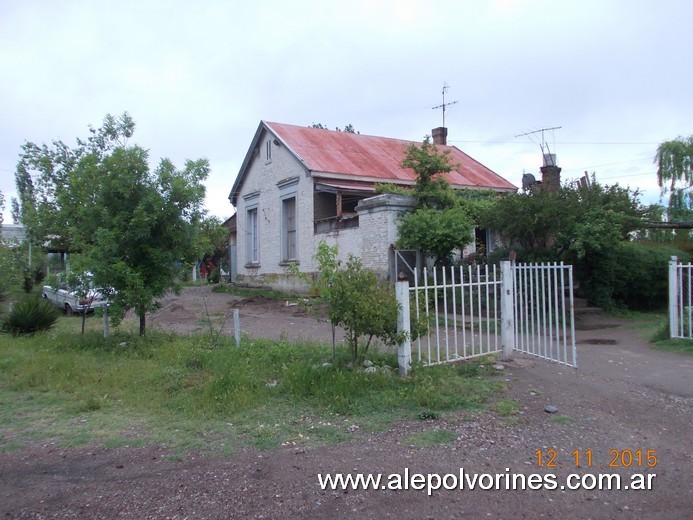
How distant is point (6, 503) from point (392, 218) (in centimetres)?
1258

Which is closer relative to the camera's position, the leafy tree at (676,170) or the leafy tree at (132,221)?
the leafy tree at (132,221)

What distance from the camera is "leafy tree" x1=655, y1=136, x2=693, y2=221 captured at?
30.3 meters

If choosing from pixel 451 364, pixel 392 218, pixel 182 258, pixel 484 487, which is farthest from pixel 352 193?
pixel 484 487

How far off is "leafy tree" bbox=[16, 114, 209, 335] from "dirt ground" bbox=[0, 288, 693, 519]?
467cm

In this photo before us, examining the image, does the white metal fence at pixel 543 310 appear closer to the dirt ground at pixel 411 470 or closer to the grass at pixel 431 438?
the dirt ground at pixel 411 470

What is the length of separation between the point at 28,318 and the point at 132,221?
4198 mm

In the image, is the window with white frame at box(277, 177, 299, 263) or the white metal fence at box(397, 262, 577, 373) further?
the window with white frame at box(277, 177, 299, 263)

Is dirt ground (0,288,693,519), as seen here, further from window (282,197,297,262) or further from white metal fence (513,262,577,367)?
window (282,197,297,262)

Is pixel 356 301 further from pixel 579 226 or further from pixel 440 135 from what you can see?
pixel 440 135

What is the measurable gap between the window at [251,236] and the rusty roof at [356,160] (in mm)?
1593

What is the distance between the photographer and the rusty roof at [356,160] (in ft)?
61.1

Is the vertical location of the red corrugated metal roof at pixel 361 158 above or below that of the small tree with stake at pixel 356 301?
above

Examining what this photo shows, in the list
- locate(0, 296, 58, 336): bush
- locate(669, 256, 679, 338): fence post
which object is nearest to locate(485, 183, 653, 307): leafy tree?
locate(669, 256, 679, 338): fence post

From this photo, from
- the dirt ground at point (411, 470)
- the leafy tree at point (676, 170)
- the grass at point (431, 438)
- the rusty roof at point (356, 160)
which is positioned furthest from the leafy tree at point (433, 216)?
the leafy tree at point (676, 170)
